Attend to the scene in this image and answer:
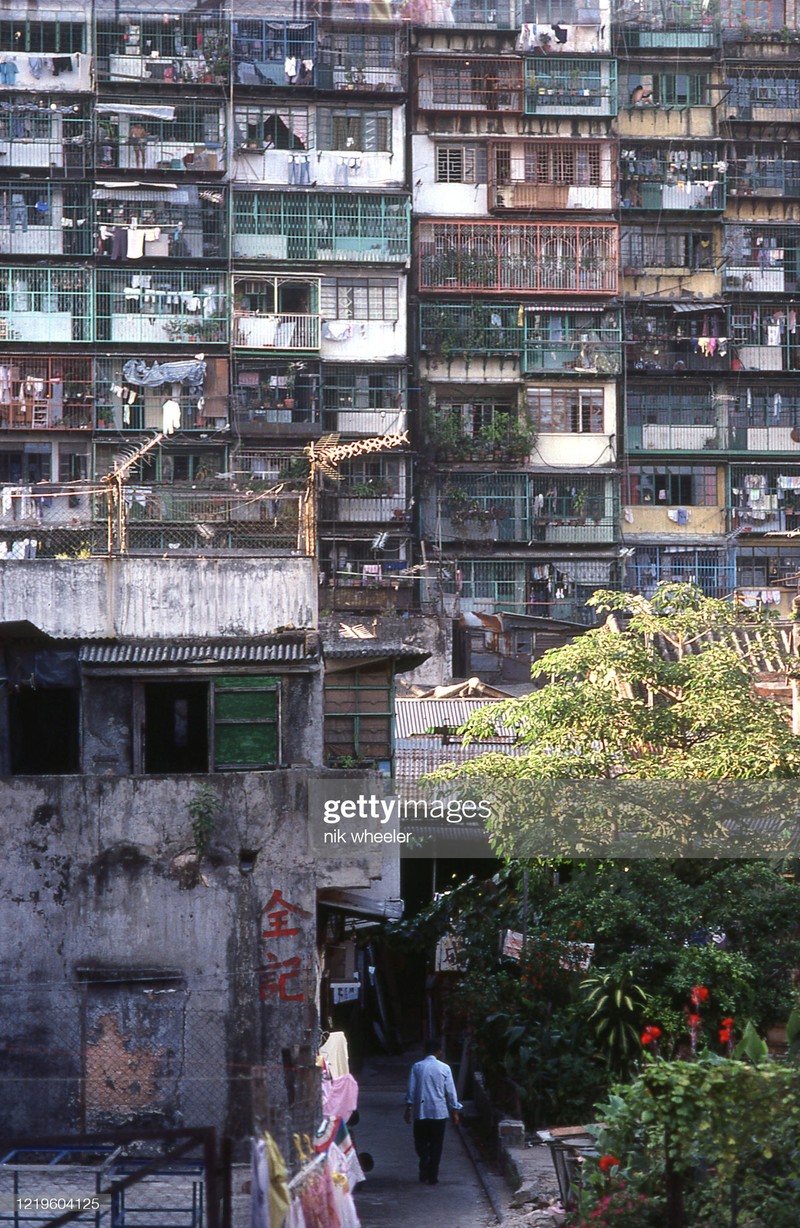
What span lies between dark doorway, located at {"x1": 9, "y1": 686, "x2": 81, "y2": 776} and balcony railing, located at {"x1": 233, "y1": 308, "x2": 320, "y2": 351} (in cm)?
1930

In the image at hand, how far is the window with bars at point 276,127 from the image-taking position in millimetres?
36688

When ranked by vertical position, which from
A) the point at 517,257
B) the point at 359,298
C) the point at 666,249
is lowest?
the point at 359,298

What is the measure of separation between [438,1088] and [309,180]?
2639 cm

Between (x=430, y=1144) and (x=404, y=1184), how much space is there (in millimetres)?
428

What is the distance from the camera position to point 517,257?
3744 centimetres

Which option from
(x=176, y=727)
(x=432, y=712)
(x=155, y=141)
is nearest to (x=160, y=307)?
(x=155, y=141)

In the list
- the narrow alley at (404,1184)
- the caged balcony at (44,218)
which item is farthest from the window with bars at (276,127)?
the narrow alley at (404,1184)

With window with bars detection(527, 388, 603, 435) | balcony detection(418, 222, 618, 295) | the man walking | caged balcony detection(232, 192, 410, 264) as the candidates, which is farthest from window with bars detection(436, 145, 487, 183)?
the man walking

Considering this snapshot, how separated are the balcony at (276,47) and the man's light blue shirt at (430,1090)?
90.5 ft

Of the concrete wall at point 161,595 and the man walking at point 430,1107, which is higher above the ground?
the concrete wall at point 161,595

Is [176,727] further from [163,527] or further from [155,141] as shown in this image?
[155,141]

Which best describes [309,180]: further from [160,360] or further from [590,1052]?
[590,1052]

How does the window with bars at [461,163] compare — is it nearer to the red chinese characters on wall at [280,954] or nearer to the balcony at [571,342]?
the balcony at [571,342]

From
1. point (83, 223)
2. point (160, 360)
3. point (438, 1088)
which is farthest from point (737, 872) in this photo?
point (83, 223)
